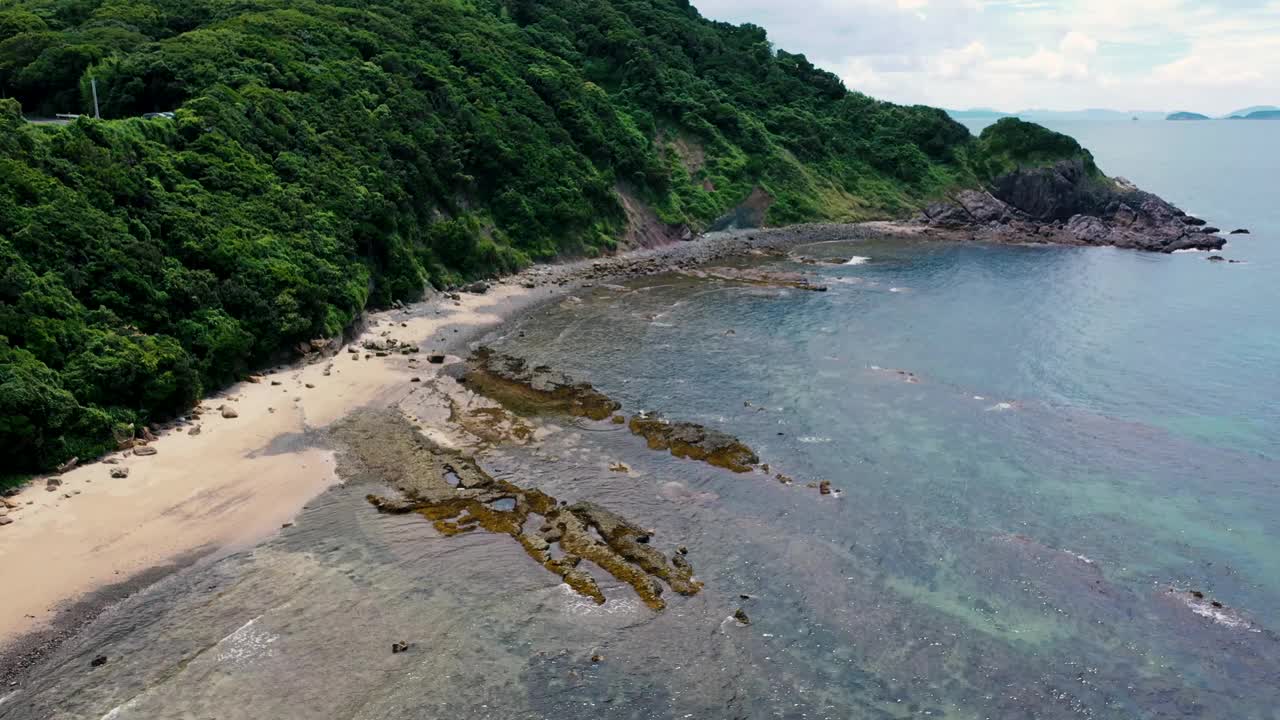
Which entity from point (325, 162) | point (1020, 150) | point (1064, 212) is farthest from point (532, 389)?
point (1020, 150)

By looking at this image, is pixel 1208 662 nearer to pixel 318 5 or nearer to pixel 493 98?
pixel 493 98

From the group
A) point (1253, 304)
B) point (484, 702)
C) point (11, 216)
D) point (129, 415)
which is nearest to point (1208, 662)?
point (484, 702)

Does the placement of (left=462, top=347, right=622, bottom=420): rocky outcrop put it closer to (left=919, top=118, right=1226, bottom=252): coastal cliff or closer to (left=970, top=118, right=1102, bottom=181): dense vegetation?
(left=919, top=118, right=1226, bottom=252): coastal cliff

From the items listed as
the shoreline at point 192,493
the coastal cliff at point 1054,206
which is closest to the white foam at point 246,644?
the shoreline at point 192,493

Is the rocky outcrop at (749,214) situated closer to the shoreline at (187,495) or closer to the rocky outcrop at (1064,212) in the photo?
the rocky outcrop at (1064,212)

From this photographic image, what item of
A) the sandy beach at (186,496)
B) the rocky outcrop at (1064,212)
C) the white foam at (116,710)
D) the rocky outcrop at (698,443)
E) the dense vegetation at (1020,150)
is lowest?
the white foam at (116,710)
